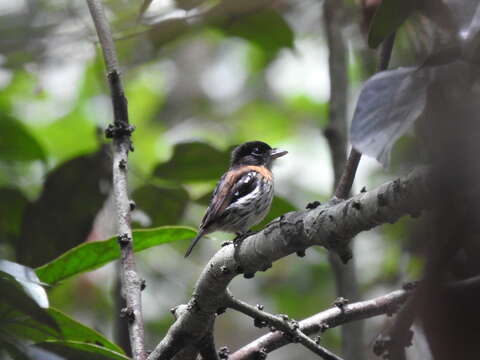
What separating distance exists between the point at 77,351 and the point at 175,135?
630 cm

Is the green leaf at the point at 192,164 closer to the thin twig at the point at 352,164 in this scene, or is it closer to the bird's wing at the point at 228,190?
the bird's wing at the point at 228,190

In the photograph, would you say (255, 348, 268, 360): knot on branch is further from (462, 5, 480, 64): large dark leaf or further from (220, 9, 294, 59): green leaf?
(220, 9, 294, 59): green leaf

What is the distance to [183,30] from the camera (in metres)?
3.85

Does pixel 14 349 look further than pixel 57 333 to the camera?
No

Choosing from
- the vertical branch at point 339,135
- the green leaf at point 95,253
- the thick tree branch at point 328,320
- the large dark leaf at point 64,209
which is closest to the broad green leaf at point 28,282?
the green leaf at point 95,253

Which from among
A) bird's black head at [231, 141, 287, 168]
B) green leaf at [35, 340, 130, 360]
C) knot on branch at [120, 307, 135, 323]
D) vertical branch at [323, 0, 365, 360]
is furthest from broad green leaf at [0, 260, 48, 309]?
bird's black head at [231, 141, 287, 168]

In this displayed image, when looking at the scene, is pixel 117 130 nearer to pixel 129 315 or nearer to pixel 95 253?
pixel 95 253

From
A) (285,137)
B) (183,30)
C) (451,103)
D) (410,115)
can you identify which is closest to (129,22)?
(183,30)

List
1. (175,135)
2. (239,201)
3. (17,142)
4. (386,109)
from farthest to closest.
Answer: (175,135), (239,201), (17,142), (386,109)

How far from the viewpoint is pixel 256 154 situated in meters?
4.56

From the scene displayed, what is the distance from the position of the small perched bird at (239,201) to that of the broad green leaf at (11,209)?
900 mm

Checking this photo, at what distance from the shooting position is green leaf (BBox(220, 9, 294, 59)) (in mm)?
3624

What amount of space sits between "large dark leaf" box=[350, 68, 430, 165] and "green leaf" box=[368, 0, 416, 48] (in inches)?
9.0

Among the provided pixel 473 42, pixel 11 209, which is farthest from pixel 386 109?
pixel 11 209
